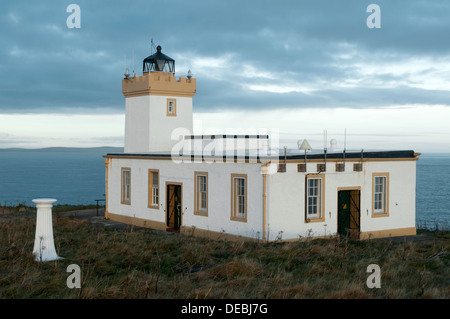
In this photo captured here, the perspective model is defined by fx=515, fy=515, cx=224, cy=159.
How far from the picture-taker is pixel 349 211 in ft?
61.1

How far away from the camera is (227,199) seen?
1783 centimetres

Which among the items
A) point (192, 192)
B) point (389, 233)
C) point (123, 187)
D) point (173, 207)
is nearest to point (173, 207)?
point (173, 207)

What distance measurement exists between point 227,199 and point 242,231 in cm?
127

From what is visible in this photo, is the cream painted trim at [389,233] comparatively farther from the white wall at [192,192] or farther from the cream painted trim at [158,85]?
the cream painted trim at [158,85]

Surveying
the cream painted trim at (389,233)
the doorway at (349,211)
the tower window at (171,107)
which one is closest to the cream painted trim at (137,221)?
the tower window at (171,107)

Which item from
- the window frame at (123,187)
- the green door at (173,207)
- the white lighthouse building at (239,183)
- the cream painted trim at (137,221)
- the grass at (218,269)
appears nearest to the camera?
the grass at (218,269)

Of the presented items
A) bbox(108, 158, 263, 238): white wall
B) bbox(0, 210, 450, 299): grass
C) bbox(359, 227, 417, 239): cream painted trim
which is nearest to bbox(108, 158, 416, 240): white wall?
bbox(108, 158, 263, 238): white wall

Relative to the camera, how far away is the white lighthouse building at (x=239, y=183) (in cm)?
1688

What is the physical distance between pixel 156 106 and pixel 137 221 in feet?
17.5

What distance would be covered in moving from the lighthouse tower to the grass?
28.1 feet

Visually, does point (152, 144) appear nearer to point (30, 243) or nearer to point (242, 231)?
point (242, 231)
